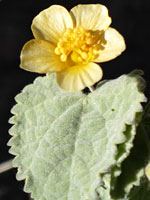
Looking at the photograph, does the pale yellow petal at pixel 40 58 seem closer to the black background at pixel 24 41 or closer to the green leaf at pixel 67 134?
the green leaf at pixel 67 134

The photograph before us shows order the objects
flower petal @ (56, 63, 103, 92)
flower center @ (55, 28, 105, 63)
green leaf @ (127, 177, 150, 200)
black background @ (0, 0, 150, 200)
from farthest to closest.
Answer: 1. black background @ (0, 0, 150, 200)
2. green leaf @ (127, 177, 150, 200)
3. flower center @ (55, 28, 105, 63)
4. flower petal @ (56, 63, 103, 92)

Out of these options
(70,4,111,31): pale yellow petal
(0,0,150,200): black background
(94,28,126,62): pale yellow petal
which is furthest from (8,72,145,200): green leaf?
(0,0,150,200): black background

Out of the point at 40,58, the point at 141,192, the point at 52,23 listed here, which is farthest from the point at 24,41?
the point at 141,192

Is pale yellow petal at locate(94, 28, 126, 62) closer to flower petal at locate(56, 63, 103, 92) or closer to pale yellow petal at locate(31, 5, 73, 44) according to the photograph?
flower petal at locate(56, 63, 103, 92)

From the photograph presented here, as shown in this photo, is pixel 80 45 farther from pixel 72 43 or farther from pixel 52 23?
pixel 52 23

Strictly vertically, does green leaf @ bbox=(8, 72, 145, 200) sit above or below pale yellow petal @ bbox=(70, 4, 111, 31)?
below

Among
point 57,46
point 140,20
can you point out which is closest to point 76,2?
point 140,20
